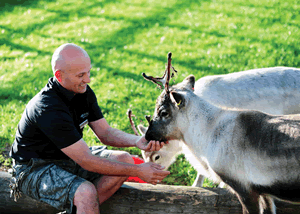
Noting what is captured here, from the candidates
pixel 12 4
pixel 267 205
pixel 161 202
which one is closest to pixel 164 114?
pixel 161 202

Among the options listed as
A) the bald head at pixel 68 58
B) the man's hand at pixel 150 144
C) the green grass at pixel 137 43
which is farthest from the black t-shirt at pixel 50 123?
the green grass at pixel 137 43

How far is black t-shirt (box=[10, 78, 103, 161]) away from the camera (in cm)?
334

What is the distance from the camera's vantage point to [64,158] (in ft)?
12.3

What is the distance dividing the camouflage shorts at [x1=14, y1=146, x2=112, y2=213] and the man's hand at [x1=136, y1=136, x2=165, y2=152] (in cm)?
84

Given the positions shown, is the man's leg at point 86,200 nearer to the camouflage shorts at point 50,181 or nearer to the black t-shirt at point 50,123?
the camouflage shorts at point 50,181

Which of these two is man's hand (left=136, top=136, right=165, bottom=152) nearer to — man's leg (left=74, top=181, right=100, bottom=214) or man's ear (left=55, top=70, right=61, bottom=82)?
man's leg (left=74, top=181, right=100, bottom=214)

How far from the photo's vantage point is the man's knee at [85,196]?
3.25 m

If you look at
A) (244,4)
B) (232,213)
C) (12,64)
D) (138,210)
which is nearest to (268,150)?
(232,213)

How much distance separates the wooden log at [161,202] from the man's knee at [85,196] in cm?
45

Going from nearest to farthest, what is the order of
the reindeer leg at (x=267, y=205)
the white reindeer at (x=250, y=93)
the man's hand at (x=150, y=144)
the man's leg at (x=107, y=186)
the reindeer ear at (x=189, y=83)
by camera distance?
the reindeer leg at (x=267, y=205) < the man's leg at (x=107, y=186) < the man's hand at (x=150, y=144) < the reindeer ear at (x=189, y=83) < the white reindeer at (x=250, y=93)

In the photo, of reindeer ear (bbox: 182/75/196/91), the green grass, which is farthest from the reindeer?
the green grass

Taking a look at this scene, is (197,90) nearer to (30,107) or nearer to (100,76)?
(30,107)

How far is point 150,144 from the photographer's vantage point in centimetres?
389

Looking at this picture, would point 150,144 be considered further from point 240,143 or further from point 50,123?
point 50,123
